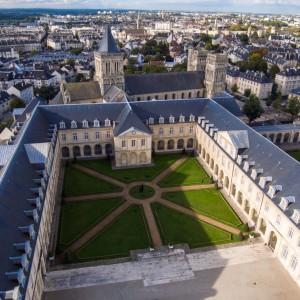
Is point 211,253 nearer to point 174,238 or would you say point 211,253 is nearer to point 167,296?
point 174,238

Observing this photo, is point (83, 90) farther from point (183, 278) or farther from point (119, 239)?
point (183, 278)

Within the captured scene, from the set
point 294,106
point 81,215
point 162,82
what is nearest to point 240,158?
point 81,215

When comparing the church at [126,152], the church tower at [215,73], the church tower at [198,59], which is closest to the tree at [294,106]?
the church tower at [215,73]

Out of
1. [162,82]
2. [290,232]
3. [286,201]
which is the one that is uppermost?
[162,82]

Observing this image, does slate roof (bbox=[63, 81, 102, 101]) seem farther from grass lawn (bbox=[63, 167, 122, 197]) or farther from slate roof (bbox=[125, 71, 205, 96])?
grass lawn (bbox=[63, 167, 122, 197])

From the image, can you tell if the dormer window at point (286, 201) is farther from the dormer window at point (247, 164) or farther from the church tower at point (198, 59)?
the church tower at point (198, 59)

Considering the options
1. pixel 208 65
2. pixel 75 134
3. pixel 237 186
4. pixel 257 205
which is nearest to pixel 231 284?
pixel 257 205
